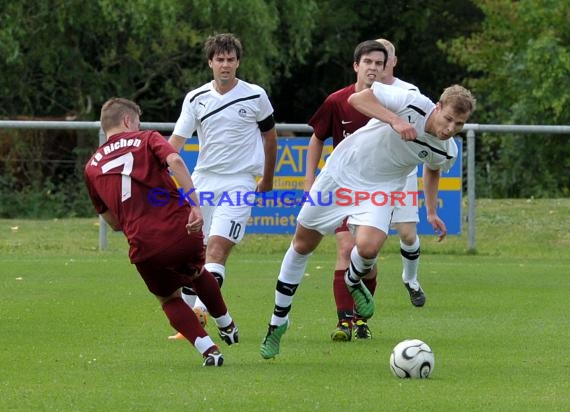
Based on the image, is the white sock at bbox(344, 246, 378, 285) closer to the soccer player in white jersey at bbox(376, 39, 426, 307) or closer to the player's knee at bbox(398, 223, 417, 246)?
the soccer player in white jersey at bbox(376, 39, 426, 307)

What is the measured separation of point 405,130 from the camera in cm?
859

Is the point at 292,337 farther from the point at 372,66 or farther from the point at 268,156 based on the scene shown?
the point at 372,66

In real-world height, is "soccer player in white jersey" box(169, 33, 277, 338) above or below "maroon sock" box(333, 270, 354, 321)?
above

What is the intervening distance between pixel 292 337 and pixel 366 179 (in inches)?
59.6

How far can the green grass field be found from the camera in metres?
7.38

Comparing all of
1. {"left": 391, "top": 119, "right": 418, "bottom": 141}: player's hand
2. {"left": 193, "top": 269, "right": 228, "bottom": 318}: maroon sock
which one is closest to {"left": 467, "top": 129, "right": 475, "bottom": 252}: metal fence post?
{"left": 391, "top": 119, "right": 418, "bottom": 141}: player's hand

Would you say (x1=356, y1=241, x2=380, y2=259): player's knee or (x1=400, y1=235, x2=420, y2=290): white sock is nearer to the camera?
(x1=356, y1=241, x2=380, y2=259): player's knee

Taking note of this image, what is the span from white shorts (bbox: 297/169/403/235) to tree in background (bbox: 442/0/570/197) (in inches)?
498

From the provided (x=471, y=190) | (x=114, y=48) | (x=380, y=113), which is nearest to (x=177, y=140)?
(x=380, y=113)

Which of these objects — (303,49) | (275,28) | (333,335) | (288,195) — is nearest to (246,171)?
(333,335)

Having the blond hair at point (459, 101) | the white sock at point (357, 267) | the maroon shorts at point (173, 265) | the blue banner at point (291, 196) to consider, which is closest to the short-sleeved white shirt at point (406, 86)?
the blond hair at point (459, 101)

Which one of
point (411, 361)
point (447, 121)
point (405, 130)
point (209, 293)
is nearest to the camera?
point (411, 361)

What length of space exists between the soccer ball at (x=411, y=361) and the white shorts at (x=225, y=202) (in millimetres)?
2614

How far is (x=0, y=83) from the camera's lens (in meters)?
28.4
